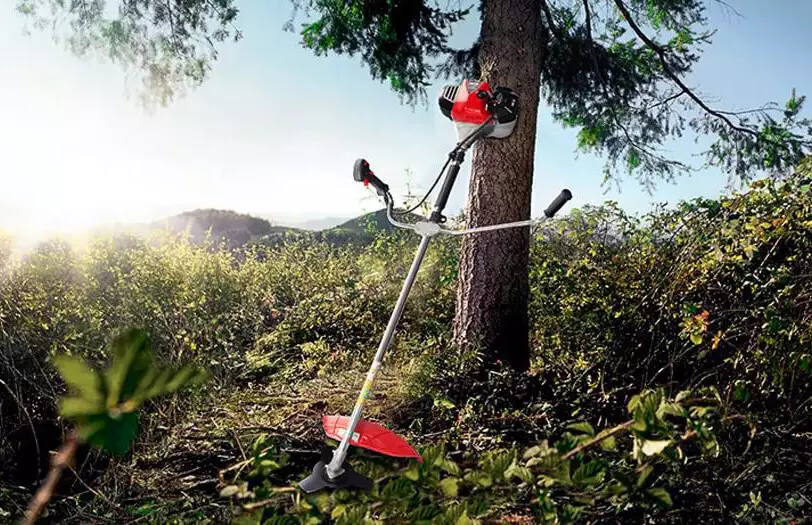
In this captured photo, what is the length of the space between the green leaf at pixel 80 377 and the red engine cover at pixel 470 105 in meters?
2.76

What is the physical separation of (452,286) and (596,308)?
1.72 metres

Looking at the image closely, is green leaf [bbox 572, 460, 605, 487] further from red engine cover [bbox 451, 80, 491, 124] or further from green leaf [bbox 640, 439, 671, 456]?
red engine cover [bbox 451, 80, 491, 124]

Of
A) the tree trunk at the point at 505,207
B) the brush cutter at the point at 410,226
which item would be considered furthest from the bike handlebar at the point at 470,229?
the tree trunk at the point at 505,207

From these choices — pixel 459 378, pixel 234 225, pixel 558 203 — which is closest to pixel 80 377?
pixel 558 203

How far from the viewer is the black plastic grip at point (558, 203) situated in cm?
227

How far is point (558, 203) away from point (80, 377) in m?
2.11

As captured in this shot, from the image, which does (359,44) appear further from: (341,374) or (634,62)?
(341,374)

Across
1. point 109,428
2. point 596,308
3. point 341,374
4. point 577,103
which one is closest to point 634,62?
point 577,103

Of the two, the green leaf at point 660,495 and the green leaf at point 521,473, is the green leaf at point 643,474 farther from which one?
the green leaf at point 521,473

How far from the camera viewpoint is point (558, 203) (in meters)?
2.28

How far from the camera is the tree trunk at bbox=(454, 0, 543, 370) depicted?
3988mm

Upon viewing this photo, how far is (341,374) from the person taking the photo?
14.0 ft

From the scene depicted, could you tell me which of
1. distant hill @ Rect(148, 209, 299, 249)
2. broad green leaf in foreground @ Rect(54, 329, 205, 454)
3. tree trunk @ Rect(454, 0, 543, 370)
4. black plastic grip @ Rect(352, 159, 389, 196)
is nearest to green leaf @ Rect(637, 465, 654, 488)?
broad green leaf in foreground @ Rect(54, 329, 205, 454)

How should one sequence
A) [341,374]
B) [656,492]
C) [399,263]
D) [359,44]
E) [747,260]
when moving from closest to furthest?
[656,492] → [747,260] → [341,374] → [359,44] → [399,263]
